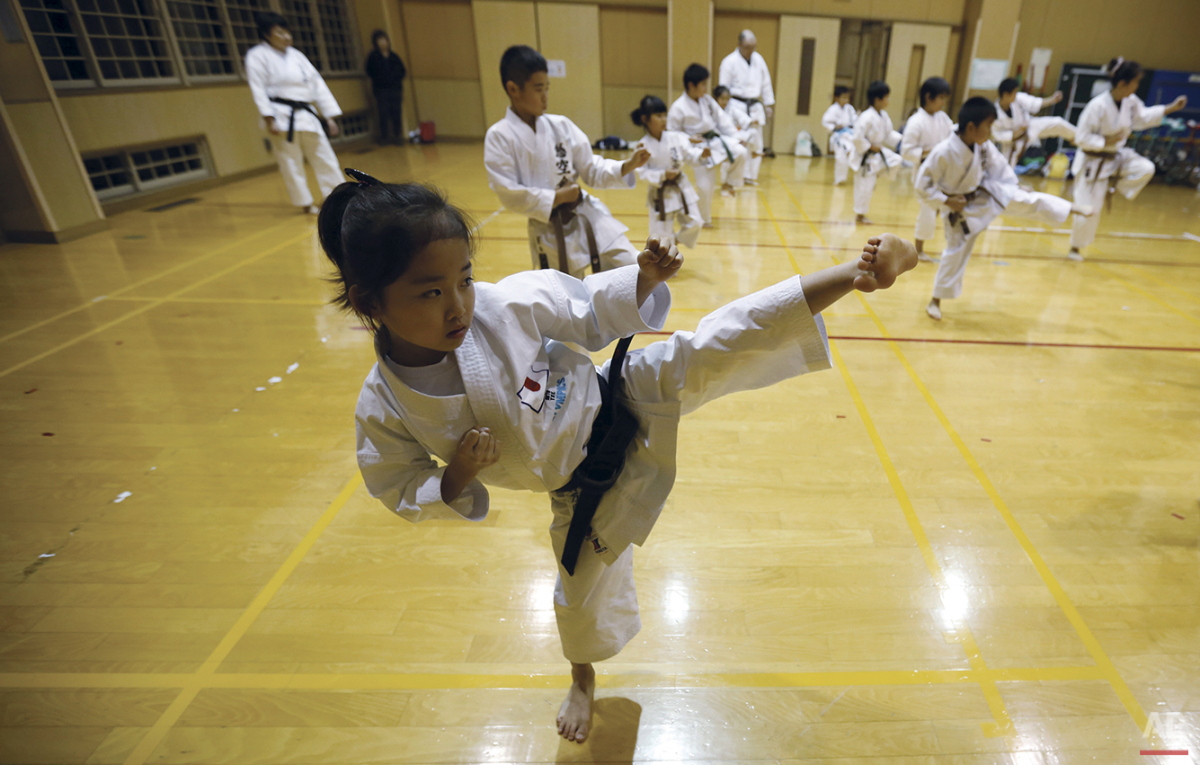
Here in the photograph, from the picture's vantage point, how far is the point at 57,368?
3.19 metres

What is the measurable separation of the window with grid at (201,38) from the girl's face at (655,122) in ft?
20.6

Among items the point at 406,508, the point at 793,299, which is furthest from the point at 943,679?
the point at 406,508

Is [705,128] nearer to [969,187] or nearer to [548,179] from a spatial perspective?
[969,187]

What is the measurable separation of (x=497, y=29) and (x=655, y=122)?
803 centimetres

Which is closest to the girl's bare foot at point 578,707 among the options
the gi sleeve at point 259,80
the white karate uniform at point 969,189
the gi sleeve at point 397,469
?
the gi sleeve at point 397,469

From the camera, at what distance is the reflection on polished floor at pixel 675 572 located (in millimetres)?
1461

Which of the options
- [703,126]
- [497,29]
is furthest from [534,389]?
[497,29]

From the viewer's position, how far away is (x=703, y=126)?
5801 mm

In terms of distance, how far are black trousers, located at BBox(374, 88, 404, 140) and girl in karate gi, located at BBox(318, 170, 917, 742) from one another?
11.7 m

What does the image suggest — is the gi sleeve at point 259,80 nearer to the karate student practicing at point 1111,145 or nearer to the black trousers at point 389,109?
the black trousers at point 389,109

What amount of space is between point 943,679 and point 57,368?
429cm

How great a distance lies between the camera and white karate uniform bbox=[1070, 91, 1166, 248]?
463 centimetres

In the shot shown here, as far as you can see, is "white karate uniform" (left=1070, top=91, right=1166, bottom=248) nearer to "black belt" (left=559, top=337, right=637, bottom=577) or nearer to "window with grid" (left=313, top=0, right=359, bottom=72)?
"black belt" (left=559, top=337, right=637, bottom=577)

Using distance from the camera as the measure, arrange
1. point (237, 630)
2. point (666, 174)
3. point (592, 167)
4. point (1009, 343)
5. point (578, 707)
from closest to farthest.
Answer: point (578, 707) < point (237, 630) < point (592, 167) < point (1009, 343) < point (666, 174)
